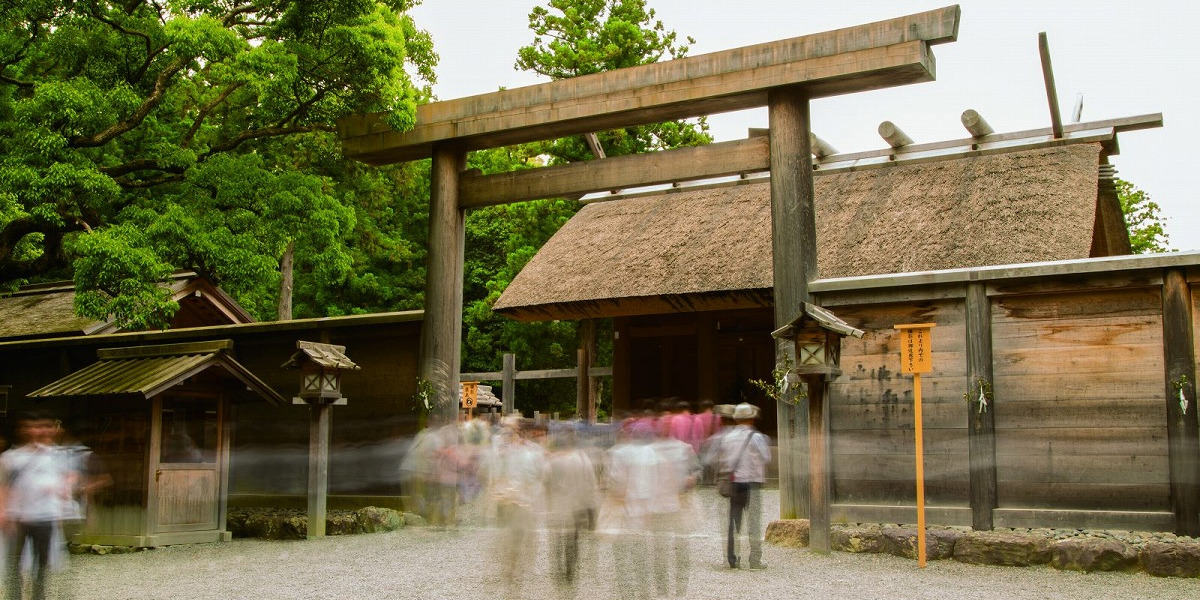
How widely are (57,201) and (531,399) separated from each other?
76.8 feet

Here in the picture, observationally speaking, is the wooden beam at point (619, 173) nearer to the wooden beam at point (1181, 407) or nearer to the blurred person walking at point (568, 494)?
the wooden beam at point (1181, 407)

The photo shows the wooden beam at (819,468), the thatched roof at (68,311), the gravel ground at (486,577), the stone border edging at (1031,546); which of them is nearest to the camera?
the gravel ground at (486,577)

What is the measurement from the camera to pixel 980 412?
9.56 m

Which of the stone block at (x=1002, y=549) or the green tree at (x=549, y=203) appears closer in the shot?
the stone block at (x=1002, y=549)

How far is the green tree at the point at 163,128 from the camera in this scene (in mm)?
11250

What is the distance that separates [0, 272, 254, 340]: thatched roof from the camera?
18.0 m

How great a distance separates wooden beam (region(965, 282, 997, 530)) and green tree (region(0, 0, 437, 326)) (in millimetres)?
7118

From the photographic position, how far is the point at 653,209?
67.0 ft

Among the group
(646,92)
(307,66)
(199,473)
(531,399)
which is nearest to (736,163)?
(646,92)

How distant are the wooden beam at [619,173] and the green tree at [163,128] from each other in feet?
4.35

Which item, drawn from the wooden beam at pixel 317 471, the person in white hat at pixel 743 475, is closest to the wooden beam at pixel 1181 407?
A: the person in white hat at pixel 743 475

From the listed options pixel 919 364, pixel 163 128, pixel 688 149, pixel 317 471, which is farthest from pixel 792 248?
pixel 163 128

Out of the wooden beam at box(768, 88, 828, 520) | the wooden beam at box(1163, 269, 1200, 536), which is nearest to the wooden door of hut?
the wooden beam at box(768, 88, 828, 520)

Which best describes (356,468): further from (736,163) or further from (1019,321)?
(1019,321)
